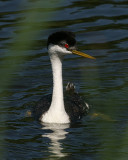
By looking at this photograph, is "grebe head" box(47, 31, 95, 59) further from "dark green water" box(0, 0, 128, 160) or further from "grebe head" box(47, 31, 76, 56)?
"dark green water" box(0, 0, 128, 160)

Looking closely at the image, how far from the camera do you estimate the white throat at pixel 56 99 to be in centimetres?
828

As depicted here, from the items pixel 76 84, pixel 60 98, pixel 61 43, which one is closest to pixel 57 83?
pixel 60 98

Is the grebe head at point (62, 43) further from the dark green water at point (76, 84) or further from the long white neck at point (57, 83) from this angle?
the dark green water at point (76, 84)

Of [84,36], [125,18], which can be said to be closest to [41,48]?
[84,36]

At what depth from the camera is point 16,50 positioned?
2.36 meters

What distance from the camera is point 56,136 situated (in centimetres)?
859

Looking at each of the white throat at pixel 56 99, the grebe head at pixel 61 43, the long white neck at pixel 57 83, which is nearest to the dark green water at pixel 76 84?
the white throat at pixel 56 99

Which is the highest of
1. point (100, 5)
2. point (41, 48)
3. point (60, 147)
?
point (100, 5)

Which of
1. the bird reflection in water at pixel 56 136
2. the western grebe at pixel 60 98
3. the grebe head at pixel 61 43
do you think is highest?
the grebe head at pixel 61 43

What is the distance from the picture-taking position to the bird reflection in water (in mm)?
7512

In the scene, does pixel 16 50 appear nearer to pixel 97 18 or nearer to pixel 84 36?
pixel 84 36

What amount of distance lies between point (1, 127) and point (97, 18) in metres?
8.07

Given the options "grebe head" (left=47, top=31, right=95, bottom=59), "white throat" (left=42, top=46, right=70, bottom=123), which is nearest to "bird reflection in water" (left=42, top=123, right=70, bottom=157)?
"white throat" (left=42, top=46, right=70, bottom=123)

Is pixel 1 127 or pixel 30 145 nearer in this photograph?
pixel 30 145
